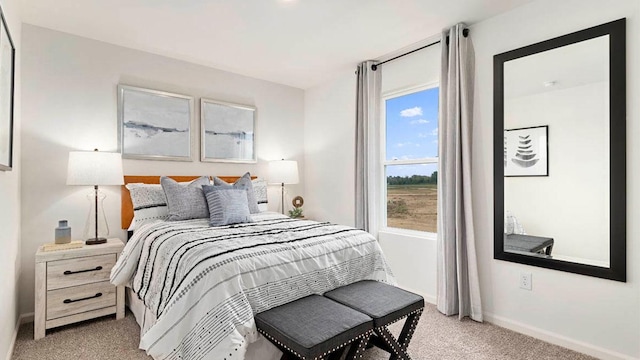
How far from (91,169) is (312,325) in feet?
7.64

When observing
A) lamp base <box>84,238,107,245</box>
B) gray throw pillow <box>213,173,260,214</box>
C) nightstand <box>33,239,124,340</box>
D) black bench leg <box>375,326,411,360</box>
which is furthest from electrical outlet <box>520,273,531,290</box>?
lamp base <box>84,238,107,245</box>

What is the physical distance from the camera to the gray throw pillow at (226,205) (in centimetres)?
279

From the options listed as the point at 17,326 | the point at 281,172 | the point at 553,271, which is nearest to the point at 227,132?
the point at 281,172

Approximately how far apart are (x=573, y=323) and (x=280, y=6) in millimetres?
3129

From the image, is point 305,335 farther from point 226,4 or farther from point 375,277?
point 226,4

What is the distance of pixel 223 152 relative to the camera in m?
3.93

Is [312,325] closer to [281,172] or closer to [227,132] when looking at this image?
[281,172]

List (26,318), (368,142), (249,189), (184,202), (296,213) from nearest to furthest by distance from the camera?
1. (26,318)
2. (184,202)
3. (249,189)
4. (368,142)
5. (296,213)

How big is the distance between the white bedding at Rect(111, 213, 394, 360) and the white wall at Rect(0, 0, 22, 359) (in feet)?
2.02

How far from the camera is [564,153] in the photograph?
234 centimetres

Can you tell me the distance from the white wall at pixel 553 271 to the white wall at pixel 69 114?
298 centimetres

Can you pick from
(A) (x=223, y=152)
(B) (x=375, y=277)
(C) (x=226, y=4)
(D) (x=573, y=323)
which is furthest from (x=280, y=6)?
(D) (x=573, y=323)

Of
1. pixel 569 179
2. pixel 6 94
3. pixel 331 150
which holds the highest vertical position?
pixel 6 94

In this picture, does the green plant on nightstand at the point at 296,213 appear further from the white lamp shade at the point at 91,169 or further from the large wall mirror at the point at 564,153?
the large wall mirror at the point at 564,153
